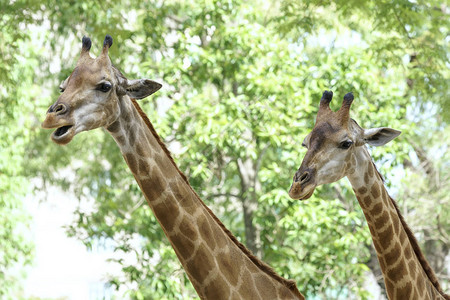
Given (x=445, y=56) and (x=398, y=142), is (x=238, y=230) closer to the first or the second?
(x=398, y=142)

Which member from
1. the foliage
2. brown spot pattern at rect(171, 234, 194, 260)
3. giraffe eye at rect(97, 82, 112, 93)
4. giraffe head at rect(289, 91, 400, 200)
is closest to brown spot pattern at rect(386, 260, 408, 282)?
giraffe head at rect(289, 91, 400, 200)

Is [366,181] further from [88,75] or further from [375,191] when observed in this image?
[88,75]

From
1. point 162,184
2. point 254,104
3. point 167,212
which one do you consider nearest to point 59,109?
point 162,184

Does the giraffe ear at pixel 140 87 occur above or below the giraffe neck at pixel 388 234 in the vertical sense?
above

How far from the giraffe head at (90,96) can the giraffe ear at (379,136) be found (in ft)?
4.90

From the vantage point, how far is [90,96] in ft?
13.0

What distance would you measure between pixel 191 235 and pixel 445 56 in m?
5.08

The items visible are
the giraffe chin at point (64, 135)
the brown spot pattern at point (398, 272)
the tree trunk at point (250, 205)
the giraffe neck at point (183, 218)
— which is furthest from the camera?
the tree trunk at point (250, 205)

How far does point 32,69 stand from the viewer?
1309cm

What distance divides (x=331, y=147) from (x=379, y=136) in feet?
1.48

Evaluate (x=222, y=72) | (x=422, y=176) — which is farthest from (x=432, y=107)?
(x=222, y=72)

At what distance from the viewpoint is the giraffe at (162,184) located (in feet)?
13.1

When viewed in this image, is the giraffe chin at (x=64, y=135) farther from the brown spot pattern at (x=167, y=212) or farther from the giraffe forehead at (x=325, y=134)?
the giraffe forehead at (x=325, y=134)

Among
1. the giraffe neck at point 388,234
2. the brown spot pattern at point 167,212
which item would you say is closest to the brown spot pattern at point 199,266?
the brown spot pattern at point 167,212
